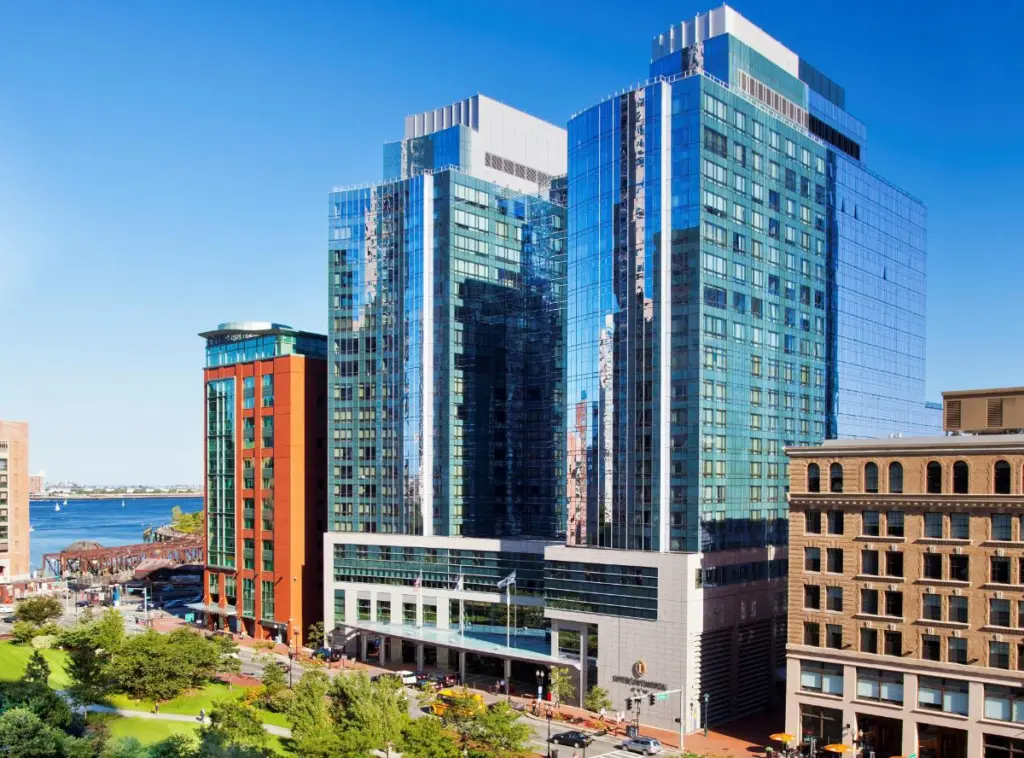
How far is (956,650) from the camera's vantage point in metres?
74.9

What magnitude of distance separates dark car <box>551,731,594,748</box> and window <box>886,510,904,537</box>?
101 ft

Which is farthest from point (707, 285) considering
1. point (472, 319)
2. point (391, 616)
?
point (391, 616)

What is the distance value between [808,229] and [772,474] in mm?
28270

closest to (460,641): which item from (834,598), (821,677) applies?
(821,677)

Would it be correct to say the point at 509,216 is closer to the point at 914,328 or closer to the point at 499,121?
the point at 499,121

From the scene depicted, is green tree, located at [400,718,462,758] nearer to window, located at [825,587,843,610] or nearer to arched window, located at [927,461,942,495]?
window, located at [825,587,843,610]

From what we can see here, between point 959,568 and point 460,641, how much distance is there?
183ft

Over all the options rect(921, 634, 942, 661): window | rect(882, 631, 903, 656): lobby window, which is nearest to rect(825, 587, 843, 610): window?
rect(882, 631, 903, 656): lobby window

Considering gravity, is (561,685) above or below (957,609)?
below

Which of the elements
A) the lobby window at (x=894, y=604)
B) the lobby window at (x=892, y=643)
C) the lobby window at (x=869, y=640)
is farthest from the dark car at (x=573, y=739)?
the lobby window at (x=894, y=604)

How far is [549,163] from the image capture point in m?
145

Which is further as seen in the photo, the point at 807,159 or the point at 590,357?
the point at 807,159

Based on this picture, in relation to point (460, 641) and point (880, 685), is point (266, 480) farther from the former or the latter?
point (880, 685)

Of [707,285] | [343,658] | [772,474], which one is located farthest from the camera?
[343,658]
